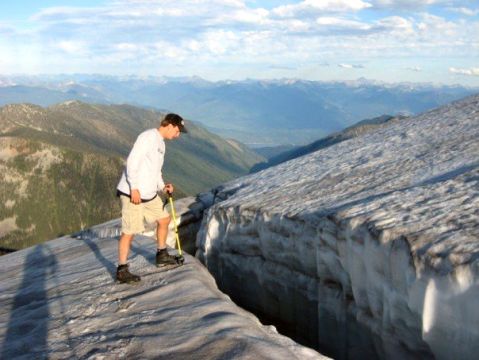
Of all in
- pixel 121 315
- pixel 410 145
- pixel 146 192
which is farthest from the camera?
pixel 410 145

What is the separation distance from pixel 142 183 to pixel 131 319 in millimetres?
3168

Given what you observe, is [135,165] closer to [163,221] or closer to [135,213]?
[135,213]

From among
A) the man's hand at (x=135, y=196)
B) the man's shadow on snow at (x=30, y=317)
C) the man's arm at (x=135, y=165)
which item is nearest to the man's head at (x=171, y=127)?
the man's arm at (x=135, y=165)

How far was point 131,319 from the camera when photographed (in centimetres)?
976

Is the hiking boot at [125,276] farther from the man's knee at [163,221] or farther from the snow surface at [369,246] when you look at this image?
the snow surface at [369,246]

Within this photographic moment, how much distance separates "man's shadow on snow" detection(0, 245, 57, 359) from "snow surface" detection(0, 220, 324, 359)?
0.08ft

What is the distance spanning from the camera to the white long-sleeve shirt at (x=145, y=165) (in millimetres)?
11180

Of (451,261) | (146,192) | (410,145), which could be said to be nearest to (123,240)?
(146,192)

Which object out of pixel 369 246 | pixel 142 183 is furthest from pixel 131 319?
pixel 369 246

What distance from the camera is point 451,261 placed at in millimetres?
7473

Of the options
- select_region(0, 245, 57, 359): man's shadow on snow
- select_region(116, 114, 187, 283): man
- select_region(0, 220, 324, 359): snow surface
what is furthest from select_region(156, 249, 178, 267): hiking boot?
select_region(0, 245, 57, 359): man's shadow on snow

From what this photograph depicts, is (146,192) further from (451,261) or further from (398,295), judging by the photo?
(451,261)

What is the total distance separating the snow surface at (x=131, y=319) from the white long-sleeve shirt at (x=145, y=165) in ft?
7.23

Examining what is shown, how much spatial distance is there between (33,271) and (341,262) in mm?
10459
